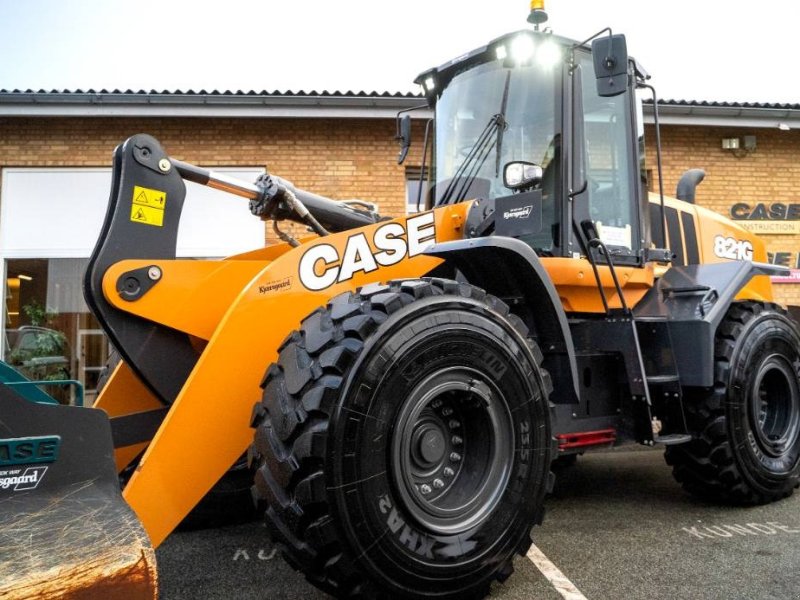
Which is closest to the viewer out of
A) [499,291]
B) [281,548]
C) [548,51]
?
[281,548]

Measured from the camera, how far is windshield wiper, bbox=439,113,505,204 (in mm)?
4277

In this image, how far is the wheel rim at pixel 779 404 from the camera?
16.3 feet

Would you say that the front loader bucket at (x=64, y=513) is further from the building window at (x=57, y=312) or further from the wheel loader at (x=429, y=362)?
the building window at (x=57, y=312)

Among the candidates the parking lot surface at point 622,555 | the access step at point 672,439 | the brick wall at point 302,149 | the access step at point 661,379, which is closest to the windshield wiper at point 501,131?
the access step at point 661,379

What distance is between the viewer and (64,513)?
2057 millimetres

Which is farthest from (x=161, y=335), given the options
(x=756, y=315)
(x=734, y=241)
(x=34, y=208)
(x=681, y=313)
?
(x=34, y=208)

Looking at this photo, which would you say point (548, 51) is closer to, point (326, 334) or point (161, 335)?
point (326, 334)

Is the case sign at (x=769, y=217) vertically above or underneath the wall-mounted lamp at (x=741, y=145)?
underneath

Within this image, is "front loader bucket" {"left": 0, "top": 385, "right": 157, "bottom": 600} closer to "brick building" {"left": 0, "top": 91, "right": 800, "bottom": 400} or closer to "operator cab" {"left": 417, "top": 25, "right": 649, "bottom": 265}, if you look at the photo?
"operator cab" {"left": 417, "top": 25, "right": 649, "bottom": 265}

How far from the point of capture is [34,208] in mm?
9188

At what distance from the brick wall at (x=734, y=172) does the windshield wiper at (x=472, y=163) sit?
22.1 ft

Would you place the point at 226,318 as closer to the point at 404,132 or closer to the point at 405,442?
the point at 405,442

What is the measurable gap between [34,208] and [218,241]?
2.48m

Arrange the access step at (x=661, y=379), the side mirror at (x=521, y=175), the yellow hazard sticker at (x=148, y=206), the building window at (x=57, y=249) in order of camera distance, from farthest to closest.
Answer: the building window at (x=57, y=249)
the access step at (x=661, y=379)
the side mirror at (x=521, y=175)
the yellow hazard sticker at (x=148, y=206)
